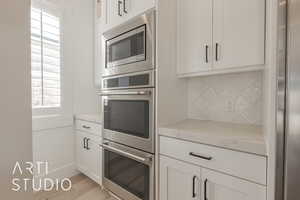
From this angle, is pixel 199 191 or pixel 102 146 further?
pixel 102 146

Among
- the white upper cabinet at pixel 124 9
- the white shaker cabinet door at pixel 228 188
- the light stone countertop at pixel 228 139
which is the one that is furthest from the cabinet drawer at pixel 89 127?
the white shaker cabinet door at pixel 228 188

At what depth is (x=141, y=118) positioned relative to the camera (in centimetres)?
156

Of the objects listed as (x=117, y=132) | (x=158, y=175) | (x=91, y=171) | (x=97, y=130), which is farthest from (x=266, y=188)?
(x=91, y=171)

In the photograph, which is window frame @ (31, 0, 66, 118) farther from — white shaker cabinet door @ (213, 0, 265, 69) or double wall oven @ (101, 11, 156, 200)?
white shaker cabinet door @ (213, 0, 265, 69)

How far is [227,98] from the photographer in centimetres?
166

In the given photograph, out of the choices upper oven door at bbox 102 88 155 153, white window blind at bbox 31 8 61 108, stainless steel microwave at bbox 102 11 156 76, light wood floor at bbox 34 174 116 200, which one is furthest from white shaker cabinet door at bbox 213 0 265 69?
white window blind at bbox 31 8 61 108

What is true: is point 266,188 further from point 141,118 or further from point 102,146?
point 102,146

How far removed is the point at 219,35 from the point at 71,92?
208cm

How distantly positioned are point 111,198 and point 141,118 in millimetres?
1094

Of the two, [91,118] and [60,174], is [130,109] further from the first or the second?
[60,174]

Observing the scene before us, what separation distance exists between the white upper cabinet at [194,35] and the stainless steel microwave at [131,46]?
0.30 metres

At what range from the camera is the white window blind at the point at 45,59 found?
2.13 metres

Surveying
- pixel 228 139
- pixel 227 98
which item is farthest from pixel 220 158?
pixel 227 98

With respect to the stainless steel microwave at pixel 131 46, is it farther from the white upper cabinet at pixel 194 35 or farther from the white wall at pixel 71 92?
the white wall at pixel 71 92
